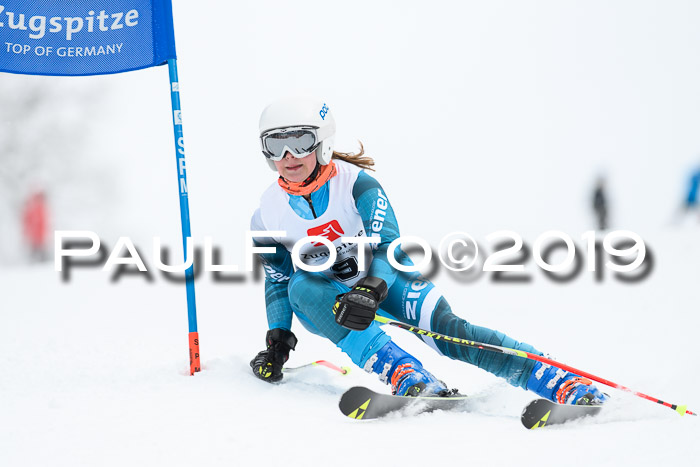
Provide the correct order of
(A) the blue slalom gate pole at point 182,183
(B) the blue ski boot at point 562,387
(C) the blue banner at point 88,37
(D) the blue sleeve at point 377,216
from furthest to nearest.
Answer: (C) the blue banner at point 88,37 < (A) the blue slalom gate pole at point 182,183 < (D) the blue sleeve at point 377,216 < (B) the blue ski boot at point 562,387

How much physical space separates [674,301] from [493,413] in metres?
4.82

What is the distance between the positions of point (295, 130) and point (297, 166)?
19cm

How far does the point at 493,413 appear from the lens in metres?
3.12

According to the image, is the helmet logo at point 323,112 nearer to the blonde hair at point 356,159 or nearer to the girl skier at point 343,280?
the girl skier at point 343,280

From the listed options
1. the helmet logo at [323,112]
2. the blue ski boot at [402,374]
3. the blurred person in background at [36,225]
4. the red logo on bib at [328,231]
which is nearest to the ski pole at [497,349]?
the blue ski boot at [402,374]

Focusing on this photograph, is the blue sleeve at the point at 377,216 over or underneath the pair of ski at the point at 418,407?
over

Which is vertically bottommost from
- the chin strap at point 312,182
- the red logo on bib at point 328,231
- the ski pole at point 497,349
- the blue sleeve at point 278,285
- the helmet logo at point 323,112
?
the ski pole at point 497,349

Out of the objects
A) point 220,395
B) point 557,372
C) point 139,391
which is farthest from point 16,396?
point 557,372

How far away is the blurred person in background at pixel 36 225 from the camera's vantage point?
41.6 feet

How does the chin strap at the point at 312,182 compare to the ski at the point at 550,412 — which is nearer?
the ski at the point at 550,412

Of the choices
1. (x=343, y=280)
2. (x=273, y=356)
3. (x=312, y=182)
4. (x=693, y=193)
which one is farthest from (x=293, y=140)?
(x=693, y=193)

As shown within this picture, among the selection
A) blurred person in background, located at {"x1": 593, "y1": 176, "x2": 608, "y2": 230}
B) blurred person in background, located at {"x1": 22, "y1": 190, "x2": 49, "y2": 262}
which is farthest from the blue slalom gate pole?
blurred person in background, located at {"x1": 593, "y1": 176, "x2": 608, "y2": 230}

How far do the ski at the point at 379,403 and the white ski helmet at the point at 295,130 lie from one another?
1.28 m

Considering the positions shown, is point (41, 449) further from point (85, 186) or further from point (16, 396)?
point (85, 186)
